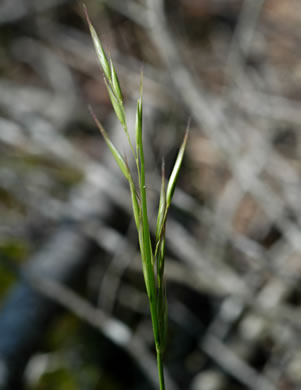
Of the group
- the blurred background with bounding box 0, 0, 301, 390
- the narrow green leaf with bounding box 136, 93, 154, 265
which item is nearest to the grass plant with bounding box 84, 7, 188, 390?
the narrow green leaf with bounding box 136, 93, 154, 265

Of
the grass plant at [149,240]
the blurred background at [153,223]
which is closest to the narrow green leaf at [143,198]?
the grass plant at [149,240]

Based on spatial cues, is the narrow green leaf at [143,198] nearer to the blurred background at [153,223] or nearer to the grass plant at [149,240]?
the grass plant at [149,240]

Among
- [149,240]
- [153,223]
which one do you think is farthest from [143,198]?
[153,223]

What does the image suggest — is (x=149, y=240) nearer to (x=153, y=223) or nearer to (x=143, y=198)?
(x=143, y=198)

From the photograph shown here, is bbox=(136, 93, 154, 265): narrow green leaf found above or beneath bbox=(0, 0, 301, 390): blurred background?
above

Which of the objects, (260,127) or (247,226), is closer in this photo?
(260,127)

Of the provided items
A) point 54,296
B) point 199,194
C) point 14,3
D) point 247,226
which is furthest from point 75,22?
point 54,296

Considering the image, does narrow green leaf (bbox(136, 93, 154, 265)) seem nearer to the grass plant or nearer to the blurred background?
the grass plant

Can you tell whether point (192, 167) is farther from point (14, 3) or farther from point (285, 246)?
point (14, 3)
